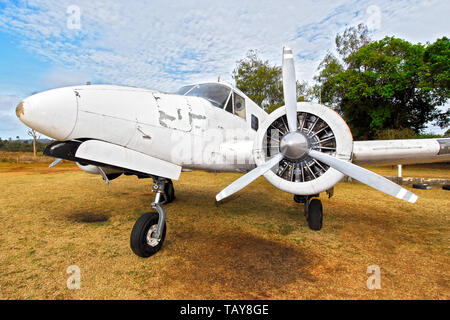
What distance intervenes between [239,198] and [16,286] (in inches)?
246

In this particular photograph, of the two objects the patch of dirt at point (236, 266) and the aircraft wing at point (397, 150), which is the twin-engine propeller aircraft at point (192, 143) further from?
the patch of dirt at point (236, 266)

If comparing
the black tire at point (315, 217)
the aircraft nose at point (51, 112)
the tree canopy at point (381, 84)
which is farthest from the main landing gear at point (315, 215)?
the tree canopy at point (381, 84)

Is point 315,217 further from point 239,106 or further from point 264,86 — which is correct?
point 264,86

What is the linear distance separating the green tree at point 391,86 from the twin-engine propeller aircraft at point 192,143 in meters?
21.2

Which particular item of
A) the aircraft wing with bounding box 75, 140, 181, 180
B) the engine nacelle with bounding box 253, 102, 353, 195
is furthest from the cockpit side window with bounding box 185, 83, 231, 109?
the aircraft wing with bounding box 75, 140, 181, 180

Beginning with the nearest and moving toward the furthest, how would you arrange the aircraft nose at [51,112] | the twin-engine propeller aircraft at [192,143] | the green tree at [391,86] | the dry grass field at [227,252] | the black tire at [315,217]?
1. the aircraft nose at [51,112]
2. the dry grass field at [227,252]
3. the twin-engine propeller aircraft at [192,143]
4. the black tire at [315,217]
5. the green tree at [391,86]

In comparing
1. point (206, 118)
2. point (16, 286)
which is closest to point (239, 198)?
point (206, 118)

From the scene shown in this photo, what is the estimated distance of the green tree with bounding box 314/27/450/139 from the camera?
769 inches

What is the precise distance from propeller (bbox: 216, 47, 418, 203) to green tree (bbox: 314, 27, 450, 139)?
22.0m

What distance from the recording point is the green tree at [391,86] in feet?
64.1

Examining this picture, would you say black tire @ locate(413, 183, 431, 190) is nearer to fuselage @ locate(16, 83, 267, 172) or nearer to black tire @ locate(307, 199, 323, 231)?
black tire @ locate(307, 199, 323, 231)

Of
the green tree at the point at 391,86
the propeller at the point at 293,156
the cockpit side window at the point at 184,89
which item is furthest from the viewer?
the green tree at the point at 391,86

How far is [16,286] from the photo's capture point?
2734 millimetres
